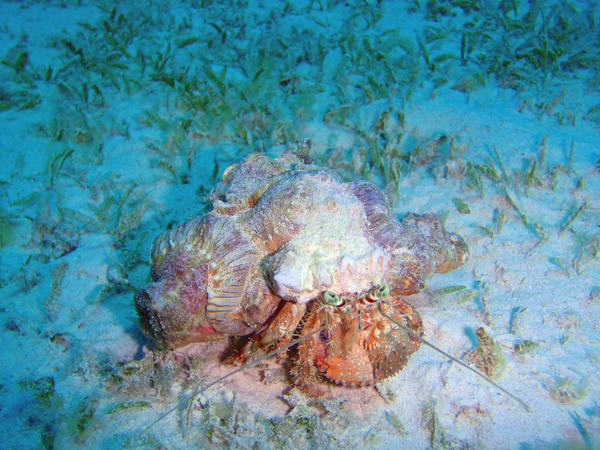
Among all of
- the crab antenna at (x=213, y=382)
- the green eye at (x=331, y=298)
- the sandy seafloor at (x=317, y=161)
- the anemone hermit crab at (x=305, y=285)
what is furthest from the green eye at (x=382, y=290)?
the sandy seafloor at (x=317, y=161)

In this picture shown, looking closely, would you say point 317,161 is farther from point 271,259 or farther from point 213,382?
point 213,382

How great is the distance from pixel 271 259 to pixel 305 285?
28 centimetres

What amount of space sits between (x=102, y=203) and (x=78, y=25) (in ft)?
15.9

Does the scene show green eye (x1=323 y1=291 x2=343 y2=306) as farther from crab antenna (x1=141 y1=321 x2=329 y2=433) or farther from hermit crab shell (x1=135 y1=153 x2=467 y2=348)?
crab antenna (x1=141 y1=321 x2=329 y2=433)

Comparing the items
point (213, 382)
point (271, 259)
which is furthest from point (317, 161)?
point (213, 382)

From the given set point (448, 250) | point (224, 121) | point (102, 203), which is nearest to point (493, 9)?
point (224, 121)

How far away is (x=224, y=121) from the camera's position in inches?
191

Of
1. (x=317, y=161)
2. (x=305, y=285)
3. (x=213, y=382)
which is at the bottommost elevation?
(x=213, y=382)

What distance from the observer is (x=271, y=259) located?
2127 mm

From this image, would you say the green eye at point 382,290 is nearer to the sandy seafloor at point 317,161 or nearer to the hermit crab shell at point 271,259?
the hermit crab shell at point 271,259

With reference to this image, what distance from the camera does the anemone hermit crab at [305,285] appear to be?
82.3 inches

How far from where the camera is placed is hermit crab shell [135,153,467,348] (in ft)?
6.75

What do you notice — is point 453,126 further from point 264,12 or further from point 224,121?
point 264,12

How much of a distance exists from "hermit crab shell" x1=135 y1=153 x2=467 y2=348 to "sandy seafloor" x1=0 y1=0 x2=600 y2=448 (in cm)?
50
